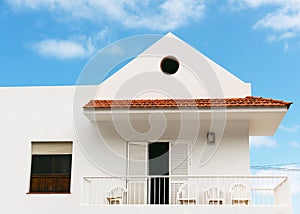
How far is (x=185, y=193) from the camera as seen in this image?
13.4 meters

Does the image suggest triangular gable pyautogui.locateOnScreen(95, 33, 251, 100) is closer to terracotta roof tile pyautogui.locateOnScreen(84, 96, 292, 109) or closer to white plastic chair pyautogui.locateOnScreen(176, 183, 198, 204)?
terracotta roof tile pyautogui.locateOnScreen(84, 96, 292, 109)

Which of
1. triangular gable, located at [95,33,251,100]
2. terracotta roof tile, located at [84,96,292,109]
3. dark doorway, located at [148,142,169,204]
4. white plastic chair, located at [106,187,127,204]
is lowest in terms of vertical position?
white plastic chair, located at [106,187,127,204]

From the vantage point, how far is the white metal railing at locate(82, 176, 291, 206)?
13.0 metres

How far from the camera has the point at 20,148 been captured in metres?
15.1

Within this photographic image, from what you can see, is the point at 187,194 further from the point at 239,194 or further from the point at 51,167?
the point at 51,167

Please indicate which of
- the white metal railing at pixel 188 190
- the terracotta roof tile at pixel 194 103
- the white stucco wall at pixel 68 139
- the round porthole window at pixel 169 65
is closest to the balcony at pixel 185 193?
the white metal railing at pixel 188 190

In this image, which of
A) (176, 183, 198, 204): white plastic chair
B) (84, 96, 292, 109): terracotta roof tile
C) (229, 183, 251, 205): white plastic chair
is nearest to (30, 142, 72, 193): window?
(84, 96, 292, 109): terracotta roof tile

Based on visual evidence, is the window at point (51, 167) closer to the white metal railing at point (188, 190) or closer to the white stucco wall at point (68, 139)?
the white stucco wall at point (68, 139)

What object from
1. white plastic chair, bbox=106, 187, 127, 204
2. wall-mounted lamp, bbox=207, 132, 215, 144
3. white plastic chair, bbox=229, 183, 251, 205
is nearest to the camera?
white plastic chair, bbox=229, 183, 251, 205

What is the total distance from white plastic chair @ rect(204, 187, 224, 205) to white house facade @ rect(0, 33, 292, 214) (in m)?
0.04

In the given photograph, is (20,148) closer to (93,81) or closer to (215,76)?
(93,81)

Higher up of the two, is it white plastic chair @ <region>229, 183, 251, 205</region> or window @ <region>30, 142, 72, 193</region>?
window @ <region>30, 142, 72, 193</region>

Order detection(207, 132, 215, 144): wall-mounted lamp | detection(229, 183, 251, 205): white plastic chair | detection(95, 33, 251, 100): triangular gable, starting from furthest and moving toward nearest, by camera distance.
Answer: detection(95, 33, 251, 100): triangular gable
detection(207, 132, 215, 144): wall-mounted lamp
detection(229, 183, 251, 205): white plastic chair

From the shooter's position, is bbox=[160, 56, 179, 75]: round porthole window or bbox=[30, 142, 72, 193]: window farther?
bbox=[160, 56, 179, 75]: round porthole window
